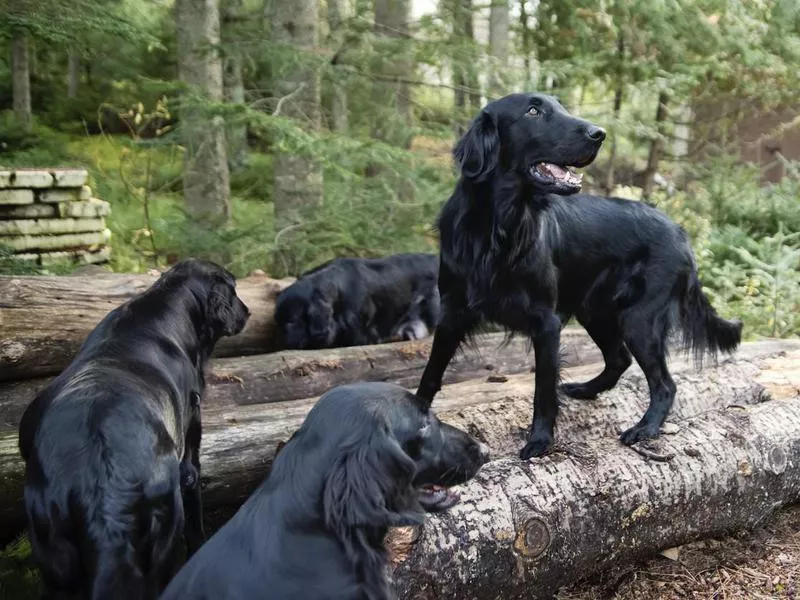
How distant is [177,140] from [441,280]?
4.38 metres

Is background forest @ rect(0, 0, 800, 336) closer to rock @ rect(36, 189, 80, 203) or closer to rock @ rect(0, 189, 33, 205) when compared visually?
rock @ rect(36, 189, 80, 203)

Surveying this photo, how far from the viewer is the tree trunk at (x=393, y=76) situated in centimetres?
827

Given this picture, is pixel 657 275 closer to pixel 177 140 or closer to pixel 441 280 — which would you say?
pixel 441 280

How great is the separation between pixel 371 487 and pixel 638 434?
2.22 metres

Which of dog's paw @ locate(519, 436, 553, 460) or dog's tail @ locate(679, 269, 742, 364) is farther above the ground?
dog's tail @ locate(679, 269, 742, 364)

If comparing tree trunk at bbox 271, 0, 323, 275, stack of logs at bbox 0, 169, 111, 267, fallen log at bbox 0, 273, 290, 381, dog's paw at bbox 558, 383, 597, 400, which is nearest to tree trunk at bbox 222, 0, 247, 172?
tree trunk at bbox 271, 0, 323, 275

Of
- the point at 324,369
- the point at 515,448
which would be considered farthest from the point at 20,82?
the point at 515,448

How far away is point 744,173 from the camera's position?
41.2 ft

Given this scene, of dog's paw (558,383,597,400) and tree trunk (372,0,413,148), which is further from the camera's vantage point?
tree trunk (372,0,413,148)

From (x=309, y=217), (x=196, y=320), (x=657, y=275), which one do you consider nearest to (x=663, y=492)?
(x=657, y=275)

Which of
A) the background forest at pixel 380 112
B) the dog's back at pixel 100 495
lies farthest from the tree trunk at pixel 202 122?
the dog's back at pixel 100 495

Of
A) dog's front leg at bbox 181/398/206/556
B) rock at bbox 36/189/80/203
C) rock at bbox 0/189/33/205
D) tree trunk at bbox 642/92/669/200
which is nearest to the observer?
dog's front leg at bbox 181/398/206/556

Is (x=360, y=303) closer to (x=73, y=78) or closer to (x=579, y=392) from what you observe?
(x=579, y=392)

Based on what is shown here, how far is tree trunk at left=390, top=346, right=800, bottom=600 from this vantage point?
3154 millimetres
